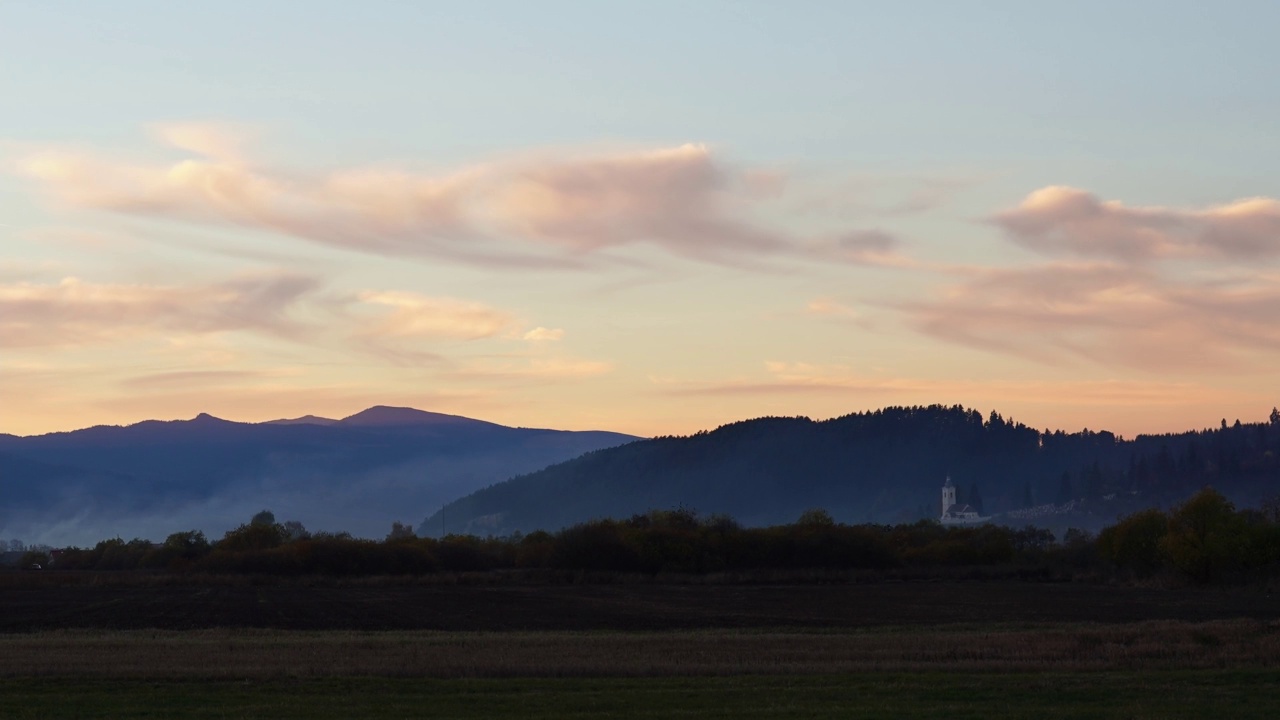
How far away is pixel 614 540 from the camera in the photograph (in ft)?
370

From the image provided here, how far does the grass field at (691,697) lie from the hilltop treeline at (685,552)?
227 ft

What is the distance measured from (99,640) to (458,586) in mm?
44841

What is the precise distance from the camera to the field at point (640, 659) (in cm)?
2564

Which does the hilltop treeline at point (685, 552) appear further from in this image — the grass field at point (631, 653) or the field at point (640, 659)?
the grass field at point (631, 653)

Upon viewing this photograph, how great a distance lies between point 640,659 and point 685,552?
77.7 m

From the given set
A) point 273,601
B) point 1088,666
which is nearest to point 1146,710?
point 1088,666

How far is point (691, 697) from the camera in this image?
2669 centimetres

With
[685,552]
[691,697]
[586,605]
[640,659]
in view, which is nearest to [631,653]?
[640,659]

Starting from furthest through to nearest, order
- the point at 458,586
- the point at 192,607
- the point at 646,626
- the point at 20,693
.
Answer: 1. the point at 458,586
2. the point at 192,607
3. the point at 646,626
4. the point at 20,693

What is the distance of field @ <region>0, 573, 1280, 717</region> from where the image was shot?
25.6 m

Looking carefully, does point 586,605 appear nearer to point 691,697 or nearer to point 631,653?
point 631,653

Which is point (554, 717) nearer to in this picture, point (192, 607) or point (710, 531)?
point (192, 607)

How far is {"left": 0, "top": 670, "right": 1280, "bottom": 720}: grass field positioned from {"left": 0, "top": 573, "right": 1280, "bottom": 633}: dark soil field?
2194 centimetres

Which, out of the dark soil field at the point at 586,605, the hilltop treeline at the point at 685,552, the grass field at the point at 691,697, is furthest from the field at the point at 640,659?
the hilltop treeline at the point at 685,552
